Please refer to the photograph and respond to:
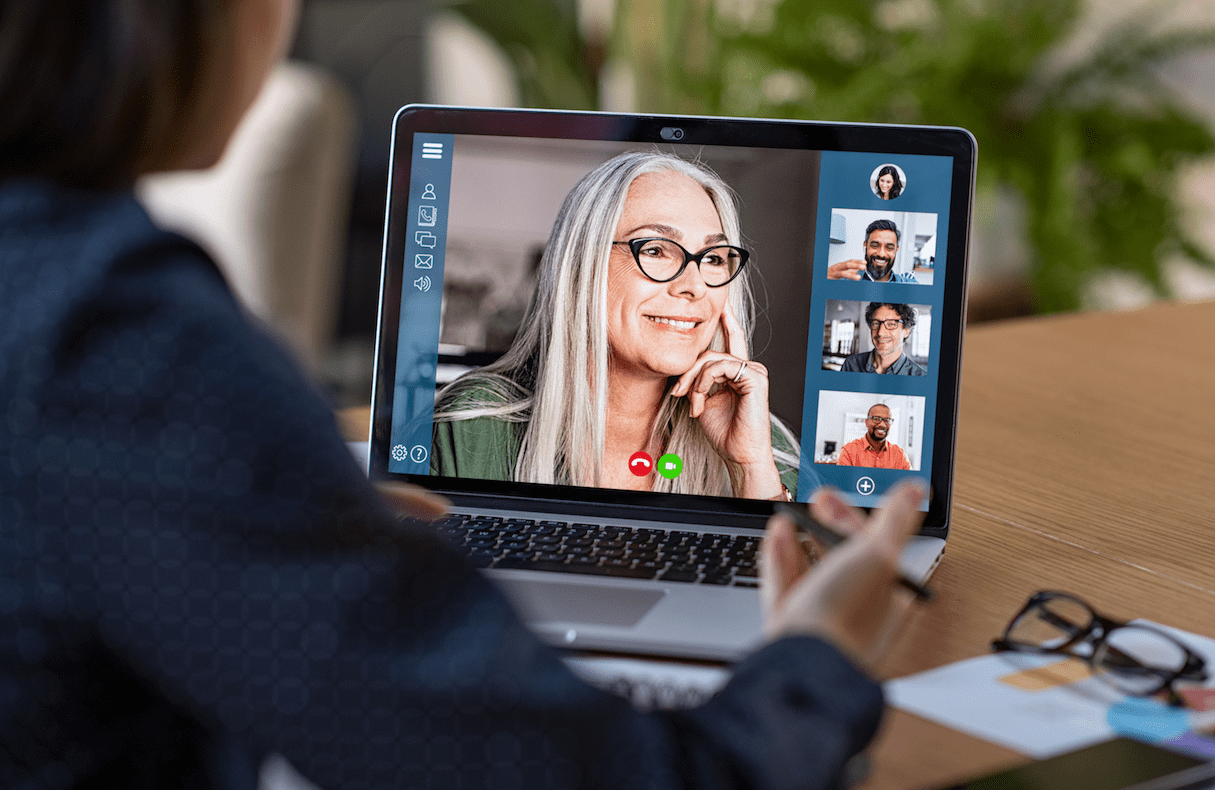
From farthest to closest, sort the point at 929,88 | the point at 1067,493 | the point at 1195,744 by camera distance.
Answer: the point at 929,88 → the point at 1067,493 → the point at 1195,744

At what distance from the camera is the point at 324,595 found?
1.32ft

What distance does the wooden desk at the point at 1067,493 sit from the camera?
2.26 feet

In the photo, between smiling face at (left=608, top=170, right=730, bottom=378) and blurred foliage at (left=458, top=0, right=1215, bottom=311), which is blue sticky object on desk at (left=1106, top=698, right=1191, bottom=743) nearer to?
smiling face at (left=608, top=170, right=730, bottom=378)

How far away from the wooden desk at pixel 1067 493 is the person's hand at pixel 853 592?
9 cm

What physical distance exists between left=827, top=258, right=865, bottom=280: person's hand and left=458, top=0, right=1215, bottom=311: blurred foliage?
1.90 metres

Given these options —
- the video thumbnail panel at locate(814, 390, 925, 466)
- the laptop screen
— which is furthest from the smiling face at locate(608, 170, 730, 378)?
the video thumbnail panel at locate(814, 390, 925, 466)

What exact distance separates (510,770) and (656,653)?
0.24 metres

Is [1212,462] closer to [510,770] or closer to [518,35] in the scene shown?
[510,770]

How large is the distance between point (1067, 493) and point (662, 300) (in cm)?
41

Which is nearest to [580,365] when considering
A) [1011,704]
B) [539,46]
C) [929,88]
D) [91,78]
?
[1011,704]

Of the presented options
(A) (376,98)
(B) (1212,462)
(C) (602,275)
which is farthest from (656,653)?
(A) (376,98)

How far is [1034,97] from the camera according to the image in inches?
113

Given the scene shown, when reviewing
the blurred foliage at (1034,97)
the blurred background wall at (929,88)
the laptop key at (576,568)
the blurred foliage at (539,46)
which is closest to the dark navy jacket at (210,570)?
the laptop key at (576,568)

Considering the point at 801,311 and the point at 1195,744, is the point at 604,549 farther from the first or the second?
the point at 1195,744
